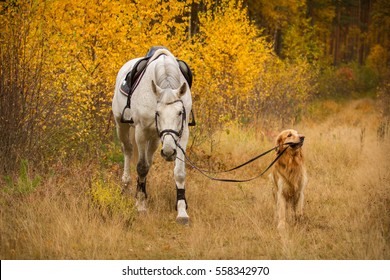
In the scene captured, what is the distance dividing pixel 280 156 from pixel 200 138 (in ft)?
12.5

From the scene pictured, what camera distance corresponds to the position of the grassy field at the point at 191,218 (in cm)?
469

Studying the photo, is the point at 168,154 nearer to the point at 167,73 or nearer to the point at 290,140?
the point at 167,73

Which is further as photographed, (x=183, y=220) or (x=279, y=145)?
(x=183, y=220)

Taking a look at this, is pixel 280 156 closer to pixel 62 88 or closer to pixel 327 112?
pixel 62 88

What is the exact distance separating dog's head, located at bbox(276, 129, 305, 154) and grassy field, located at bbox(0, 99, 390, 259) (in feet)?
2.96

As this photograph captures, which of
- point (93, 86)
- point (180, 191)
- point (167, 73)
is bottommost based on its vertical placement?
point (180, 191)

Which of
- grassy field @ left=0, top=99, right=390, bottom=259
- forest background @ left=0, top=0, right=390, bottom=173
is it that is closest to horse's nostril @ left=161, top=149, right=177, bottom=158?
grassy field @ left=0, top=99, right=390, bottom=259

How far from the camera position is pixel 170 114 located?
547 cm

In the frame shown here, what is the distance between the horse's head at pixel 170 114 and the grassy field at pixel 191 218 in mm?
916

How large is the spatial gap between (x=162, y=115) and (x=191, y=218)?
1466mm

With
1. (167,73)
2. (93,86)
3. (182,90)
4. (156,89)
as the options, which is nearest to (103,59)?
(93,86)

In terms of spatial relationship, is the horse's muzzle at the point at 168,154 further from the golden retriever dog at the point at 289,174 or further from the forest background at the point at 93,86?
the golden retriever dog at the point at 289,174

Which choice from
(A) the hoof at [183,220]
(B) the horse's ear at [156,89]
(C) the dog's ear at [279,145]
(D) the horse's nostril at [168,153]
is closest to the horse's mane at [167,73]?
(B) the horse's ear at [156,89]

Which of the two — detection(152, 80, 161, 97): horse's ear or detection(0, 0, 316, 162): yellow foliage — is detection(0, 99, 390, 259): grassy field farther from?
detection(152, 80, 161, 97): horse's ear
